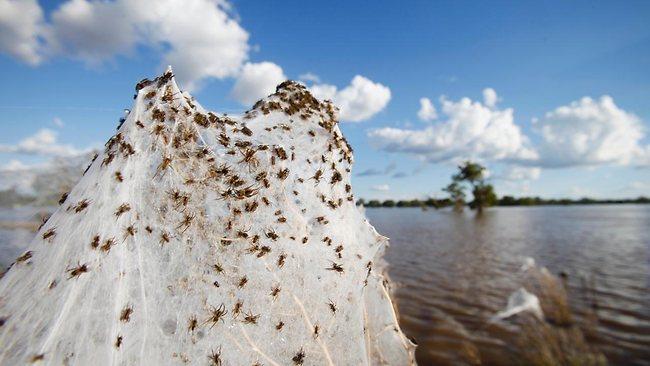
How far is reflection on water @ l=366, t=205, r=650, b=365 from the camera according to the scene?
6.06 meters

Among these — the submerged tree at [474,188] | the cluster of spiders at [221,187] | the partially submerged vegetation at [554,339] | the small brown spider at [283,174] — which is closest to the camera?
the cluster of spiders at [221,187]

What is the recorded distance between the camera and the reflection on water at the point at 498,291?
6055 millimetres

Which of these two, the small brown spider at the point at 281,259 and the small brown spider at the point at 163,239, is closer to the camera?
the small brown spider at the point at 163,239

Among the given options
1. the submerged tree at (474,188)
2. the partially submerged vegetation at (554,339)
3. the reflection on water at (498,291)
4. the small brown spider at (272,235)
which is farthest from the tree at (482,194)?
the small brown spider at (272,235)

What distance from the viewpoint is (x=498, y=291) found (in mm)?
9273

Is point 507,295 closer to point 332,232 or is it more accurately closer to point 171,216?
point 332,232

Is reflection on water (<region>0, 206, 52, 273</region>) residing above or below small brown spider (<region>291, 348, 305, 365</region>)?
above

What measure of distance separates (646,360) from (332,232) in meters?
5.39

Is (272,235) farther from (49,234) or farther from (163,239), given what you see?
(49,234)

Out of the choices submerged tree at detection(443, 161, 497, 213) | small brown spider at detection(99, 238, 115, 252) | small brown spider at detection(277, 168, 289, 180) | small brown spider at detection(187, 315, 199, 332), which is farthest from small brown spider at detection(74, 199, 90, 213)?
submerged tree at detection(443, 161, 497, 213)

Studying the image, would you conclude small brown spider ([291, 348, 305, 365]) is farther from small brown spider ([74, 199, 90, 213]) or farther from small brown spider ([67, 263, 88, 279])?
small brown spider ([74, 199, 90, 213])

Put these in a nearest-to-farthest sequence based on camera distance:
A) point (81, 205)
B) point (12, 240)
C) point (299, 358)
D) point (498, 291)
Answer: point (81, 205)
point (299, 358)
point (498, 291)
point (12, 240)

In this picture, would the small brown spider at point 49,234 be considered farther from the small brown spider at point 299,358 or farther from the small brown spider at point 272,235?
the small brown spider at point 299,358

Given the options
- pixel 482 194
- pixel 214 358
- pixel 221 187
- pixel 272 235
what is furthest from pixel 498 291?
pixel 482 194
